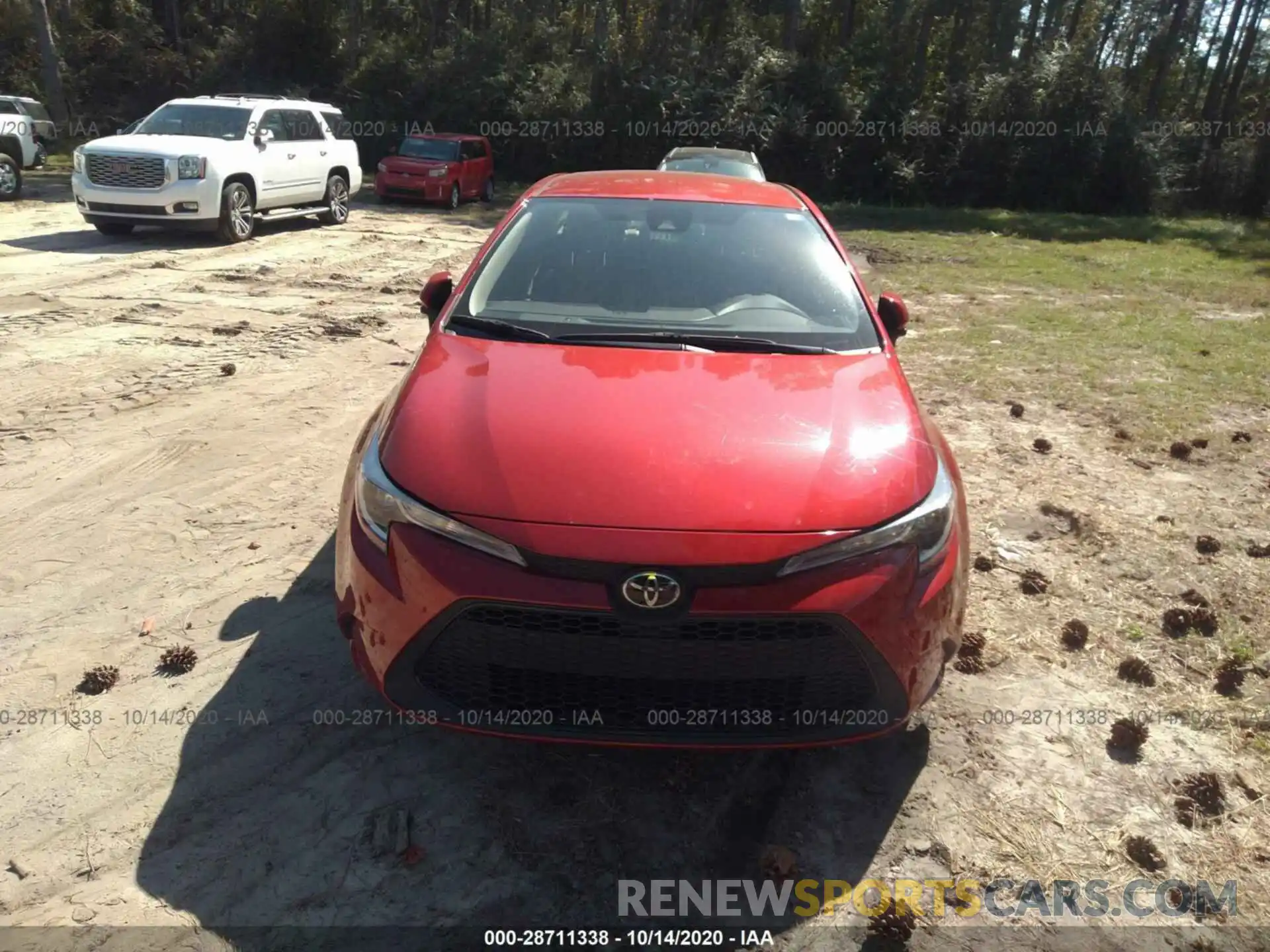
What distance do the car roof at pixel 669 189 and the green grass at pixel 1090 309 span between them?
135 inches

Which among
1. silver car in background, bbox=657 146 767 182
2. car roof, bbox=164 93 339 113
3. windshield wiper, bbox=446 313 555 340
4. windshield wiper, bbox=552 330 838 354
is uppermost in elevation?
car roof, bbox=164 93 339 113

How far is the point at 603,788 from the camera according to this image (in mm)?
2902

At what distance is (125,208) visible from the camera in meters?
12.2

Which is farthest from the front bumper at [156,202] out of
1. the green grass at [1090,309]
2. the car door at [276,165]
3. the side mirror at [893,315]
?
the side mirror at [893,315]

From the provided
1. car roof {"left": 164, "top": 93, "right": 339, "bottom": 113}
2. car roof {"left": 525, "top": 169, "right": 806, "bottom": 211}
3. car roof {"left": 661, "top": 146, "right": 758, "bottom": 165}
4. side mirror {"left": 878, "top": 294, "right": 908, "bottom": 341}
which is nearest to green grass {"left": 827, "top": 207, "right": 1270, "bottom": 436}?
car roof {"left": 661, "top": 146, "right": 758, "bottom": 165}

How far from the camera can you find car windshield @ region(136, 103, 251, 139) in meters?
13.4

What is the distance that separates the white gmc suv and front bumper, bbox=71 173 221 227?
0.04 ft

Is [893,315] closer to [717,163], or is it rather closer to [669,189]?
[669,189]

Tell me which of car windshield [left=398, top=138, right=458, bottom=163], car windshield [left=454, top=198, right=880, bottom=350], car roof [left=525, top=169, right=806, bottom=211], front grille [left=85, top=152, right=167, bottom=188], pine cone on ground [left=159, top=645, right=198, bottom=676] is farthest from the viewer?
car windshield [left=398, top=138, right=458, bottom=163]

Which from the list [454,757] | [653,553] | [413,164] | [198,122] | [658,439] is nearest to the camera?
[653,553]

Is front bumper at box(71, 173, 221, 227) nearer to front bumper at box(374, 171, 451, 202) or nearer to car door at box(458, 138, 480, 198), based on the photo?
front bumper at box(374, 171, 451, 202)

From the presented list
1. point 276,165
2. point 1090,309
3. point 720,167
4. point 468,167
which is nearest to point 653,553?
point 1090,309

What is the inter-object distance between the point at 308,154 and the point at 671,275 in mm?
12849

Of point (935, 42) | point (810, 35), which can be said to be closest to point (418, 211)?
point (810, 35)
